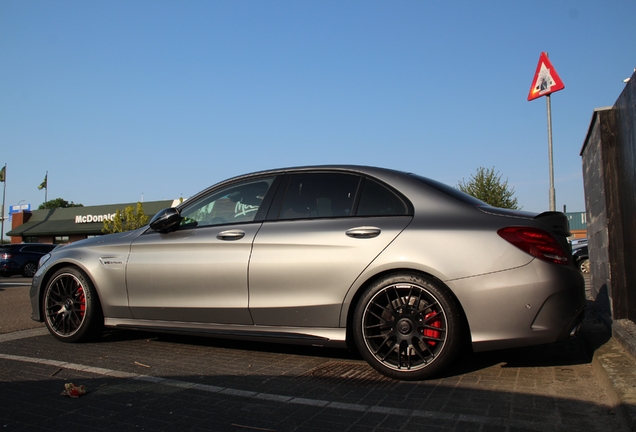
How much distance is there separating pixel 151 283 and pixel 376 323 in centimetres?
216

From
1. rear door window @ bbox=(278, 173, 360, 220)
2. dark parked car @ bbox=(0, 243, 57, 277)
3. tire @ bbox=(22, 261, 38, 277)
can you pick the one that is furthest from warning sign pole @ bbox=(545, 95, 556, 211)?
tire @ bbox=(22, 261, 38, 277)

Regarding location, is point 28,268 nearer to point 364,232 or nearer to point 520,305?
point 364,232

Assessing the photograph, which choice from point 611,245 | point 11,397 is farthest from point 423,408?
point 611,245

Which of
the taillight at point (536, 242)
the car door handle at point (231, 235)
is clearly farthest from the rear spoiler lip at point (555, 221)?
the car door handle at point (231, 235)

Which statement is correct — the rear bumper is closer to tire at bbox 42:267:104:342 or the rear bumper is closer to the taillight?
the taillight

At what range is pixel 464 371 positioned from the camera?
4195 mm

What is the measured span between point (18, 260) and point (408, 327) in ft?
77.5

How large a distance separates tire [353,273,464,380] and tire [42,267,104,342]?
8.90ft

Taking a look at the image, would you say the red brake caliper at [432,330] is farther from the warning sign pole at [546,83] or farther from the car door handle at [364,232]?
the warning sign pole at [546,83]

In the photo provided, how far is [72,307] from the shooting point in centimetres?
542

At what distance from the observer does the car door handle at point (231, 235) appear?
4.69 meters

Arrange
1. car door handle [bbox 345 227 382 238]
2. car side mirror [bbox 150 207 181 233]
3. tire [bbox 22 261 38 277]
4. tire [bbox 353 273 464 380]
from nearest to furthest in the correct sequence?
→ tire [bbox 353 273 464 380], car door handle [bbox 345 227 382 238], car side mirror [bbox 150 207 181 233], tire [bbox 22 261 38 277]

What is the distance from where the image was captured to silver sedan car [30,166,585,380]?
379 cm

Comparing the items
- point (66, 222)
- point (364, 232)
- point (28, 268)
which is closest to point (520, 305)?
point (364, 232)
